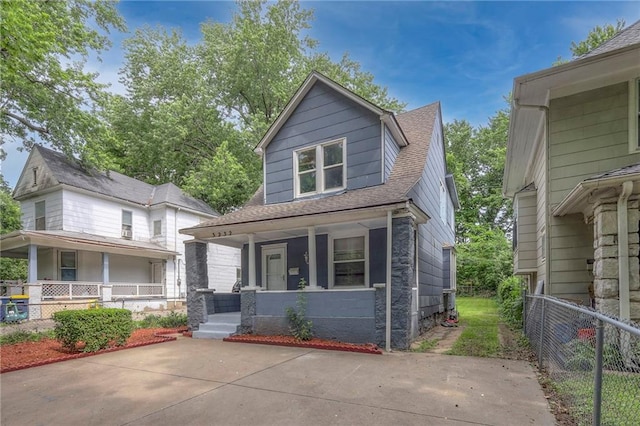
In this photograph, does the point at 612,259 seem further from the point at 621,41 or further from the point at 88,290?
the point at 88,290

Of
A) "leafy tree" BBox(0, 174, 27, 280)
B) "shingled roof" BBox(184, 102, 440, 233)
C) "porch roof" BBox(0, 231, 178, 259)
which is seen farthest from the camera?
"leafy tree" BBox(0, 174, 27, 280)

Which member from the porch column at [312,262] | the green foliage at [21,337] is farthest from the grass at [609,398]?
the green foliage at [21,337]

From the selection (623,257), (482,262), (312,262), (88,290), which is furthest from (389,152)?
(482,262)

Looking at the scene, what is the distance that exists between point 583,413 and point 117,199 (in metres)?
19.2

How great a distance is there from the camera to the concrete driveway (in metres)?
3.64

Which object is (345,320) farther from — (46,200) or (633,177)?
(46,200)

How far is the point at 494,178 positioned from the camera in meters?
30.0

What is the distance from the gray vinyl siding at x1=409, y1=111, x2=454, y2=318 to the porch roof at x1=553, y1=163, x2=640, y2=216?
128 inches

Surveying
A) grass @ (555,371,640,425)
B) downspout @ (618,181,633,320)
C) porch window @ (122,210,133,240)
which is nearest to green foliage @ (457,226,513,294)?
downspout @ (618,181,633,320)

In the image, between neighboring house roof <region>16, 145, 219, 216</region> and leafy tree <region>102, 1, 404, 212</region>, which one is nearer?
neighboring house roof <region>16, 145, 219, 216</region>

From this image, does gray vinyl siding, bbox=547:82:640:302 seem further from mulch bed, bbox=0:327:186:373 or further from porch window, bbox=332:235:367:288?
mulch bed, bbox=0:327:186:373

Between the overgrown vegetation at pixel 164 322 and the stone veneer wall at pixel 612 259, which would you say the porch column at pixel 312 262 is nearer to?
the stone veneer wall at pixel 612 259

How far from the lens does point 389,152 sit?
9164 millimetres

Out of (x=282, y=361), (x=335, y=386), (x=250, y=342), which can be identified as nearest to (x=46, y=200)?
(x=250, y=342)
